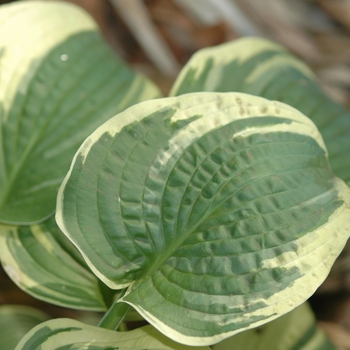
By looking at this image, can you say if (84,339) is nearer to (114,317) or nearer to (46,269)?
(114,317)

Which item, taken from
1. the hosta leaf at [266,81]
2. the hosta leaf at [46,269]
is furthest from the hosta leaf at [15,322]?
→ the hosta leaf at [266,81]

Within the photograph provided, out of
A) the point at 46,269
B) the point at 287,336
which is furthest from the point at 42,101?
the point at 287,336

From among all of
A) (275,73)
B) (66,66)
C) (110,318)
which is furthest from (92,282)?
(275,73)

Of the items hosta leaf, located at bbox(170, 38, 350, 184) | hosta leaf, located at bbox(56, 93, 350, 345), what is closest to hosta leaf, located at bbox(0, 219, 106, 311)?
hosta leaf, located at bbox(56, 93, 350, 345)

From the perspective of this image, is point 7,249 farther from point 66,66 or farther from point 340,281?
point 340,281

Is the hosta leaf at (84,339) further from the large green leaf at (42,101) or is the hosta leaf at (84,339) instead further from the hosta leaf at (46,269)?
the large green leaf at (42,101)

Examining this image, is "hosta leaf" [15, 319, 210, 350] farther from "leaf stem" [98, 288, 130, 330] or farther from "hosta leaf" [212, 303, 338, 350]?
"hosta leaf" [212, 303, 338, 350]

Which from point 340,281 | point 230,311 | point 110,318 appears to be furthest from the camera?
point 340,281
